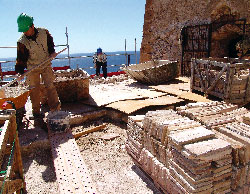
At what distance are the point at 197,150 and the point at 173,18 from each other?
11.5 m

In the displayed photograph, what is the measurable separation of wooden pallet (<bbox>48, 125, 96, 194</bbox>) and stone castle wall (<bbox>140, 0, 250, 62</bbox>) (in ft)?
30.0

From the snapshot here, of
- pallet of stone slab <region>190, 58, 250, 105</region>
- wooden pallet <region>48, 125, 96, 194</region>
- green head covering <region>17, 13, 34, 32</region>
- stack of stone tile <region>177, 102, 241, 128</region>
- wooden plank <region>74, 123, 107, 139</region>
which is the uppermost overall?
green head covering <region>17, 13, 34, 32</region>

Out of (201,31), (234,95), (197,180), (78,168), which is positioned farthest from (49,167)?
(201,31)

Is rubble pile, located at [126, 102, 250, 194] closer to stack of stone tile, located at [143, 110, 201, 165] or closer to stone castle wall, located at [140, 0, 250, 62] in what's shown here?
stack of stone tile, located at [143, 110, 201, 165]

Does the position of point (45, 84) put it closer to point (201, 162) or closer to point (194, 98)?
point (194, 98)

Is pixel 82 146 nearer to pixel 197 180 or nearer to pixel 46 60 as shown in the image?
pixel 46 60

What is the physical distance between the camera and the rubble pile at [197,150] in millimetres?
2492

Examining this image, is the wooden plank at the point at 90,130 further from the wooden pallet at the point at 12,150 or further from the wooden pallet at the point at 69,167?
the wooden pallet at the point at 12,150

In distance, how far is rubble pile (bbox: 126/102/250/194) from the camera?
2492 mm

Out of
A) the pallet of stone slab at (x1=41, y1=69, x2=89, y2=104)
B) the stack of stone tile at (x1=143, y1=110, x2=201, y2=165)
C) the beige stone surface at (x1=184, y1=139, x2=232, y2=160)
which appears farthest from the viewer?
the pallet of stone slab at (x1=41, y1=69, x2=89, y2=104)

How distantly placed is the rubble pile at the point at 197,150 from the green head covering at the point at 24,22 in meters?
3.18

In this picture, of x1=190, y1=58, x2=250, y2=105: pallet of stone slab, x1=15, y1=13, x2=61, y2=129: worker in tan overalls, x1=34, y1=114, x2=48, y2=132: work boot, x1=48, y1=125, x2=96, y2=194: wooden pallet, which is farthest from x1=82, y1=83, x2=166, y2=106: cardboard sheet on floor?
x1=48, y1=125, x2=96, y2=194: wooden pallet

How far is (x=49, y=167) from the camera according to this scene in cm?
400

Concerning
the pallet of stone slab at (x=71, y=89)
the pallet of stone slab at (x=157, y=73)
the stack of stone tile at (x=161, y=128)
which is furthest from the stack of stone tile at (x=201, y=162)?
the pallet of stone slab at (x=157, y=73)
